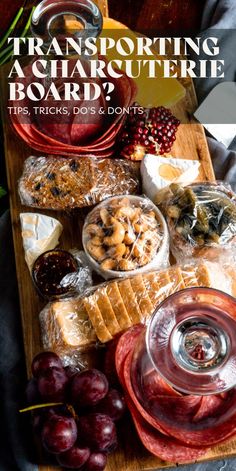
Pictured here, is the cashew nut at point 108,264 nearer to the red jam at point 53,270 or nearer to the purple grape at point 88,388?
the red jam at point 53,270

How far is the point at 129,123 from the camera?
64.7 inches

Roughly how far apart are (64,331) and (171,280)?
21 centimetres

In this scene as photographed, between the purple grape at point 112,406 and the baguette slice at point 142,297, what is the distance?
0.55 ft

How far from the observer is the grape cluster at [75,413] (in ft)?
4.32

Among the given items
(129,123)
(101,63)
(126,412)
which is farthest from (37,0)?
(126,412)

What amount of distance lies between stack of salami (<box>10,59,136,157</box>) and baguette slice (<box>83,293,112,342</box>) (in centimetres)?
32

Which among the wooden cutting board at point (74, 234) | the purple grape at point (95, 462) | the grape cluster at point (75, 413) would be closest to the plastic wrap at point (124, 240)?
the wooden cutting board at point (74, 234)

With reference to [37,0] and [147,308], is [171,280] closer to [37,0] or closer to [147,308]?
[147,308]

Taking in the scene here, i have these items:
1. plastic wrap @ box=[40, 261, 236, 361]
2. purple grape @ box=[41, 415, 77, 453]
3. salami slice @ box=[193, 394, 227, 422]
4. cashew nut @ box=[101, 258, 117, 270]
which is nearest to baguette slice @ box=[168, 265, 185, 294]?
plastic wrap @ box=[40, 261, 236, 361]

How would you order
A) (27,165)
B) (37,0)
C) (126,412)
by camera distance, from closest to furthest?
(126,412), (27,165), (37,0)

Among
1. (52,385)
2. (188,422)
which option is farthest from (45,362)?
(188,422)

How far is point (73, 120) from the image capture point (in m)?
1.65

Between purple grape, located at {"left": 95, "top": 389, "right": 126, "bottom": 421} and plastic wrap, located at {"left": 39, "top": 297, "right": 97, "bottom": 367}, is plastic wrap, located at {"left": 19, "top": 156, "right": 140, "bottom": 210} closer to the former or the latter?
plastic wrap, located at {"left": 39, "top": 297, "right": 97, "bottom": 367}

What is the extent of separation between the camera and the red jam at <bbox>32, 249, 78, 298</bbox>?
1.53 m
